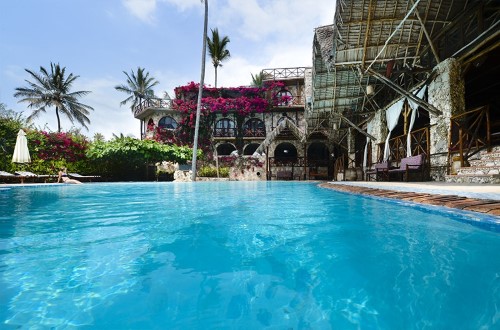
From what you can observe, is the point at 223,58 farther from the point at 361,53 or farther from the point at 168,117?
the point at 361,53

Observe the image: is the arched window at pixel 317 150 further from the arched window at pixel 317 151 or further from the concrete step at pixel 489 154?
the concrete step at pixel 489 154

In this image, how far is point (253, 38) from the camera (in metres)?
21.2

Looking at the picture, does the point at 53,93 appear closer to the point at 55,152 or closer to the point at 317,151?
the point at 55,152

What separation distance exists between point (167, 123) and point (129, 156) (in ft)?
30.7

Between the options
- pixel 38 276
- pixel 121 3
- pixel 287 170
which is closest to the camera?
pixel 38 276

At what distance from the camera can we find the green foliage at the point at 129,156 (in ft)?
58.2

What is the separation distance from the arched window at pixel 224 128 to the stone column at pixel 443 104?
19.1m

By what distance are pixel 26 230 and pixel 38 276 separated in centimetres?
204

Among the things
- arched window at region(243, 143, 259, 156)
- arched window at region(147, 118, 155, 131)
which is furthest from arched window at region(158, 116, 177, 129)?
arched window at region(243, 143, 259, 156)

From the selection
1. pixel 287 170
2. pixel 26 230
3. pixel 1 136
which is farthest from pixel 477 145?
pixel 1 136

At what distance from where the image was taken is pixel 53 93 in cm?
3017

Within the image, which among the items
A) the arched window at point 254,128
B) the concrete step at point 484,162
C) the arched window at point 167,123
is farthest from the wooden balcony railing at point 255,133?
the concrete step at point 484,162

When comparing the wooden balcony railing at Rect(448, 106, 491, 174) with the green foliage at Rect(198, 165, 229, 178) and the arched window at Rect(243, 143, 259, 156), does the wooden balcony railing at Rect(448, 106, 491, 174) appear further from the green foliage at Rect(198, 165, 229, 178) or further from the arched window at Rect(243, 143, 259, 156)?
the arched window at Rect(243, 143, 259, 156)

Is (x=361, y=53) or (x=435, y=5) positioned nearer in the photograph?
(x=435, y=5)
